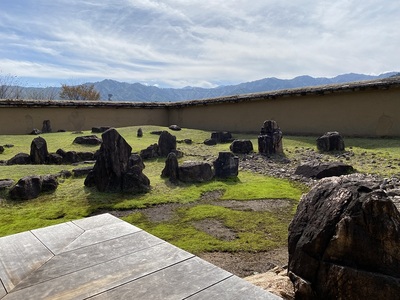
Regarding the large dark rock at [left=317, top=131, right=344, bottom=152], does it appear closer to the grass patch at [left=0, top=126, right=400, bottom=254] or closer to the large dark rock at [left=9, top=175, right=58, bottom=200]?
the grass patch at [left=0, top=126, right=400, bottom=254]

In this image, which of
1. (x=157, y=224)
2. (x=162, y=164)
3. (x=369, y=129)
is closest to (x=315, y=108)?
(x=369, y=129)

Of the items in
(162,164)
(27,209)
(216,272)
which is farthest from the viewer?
(162,164)

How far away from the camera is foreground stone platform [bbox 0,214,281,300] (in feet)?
6.04

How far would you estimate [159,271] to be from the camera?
6.82 ft

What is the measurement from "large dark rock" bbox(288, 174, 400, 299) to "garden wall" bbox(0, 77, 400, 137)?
43.1 feet

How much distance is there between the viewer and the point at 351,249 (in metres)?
2.50

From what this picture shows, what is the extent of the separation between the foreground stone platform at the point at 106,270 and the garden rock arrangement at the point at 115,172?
4.94m

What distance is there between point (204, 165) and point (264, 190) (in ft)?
6.11

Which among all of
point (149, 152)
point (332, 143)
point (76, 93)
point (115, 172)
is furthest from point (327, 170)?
point (76, 93)

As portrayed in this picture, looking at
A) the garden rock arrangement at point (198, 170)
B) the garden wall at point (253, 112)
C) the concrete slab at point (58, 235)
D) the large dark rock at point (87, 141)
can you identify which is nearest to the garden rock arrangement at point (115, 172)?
the garden rock arrangement at point (198, 170)

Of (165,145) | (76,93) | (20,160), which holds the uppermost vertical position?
(76,93)

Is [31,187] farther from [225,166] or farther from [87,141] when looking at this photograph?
[87,141]

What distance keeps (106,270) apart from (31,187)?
5959mm

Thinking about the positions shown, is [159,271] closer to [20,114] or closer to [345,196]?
[345,196]
